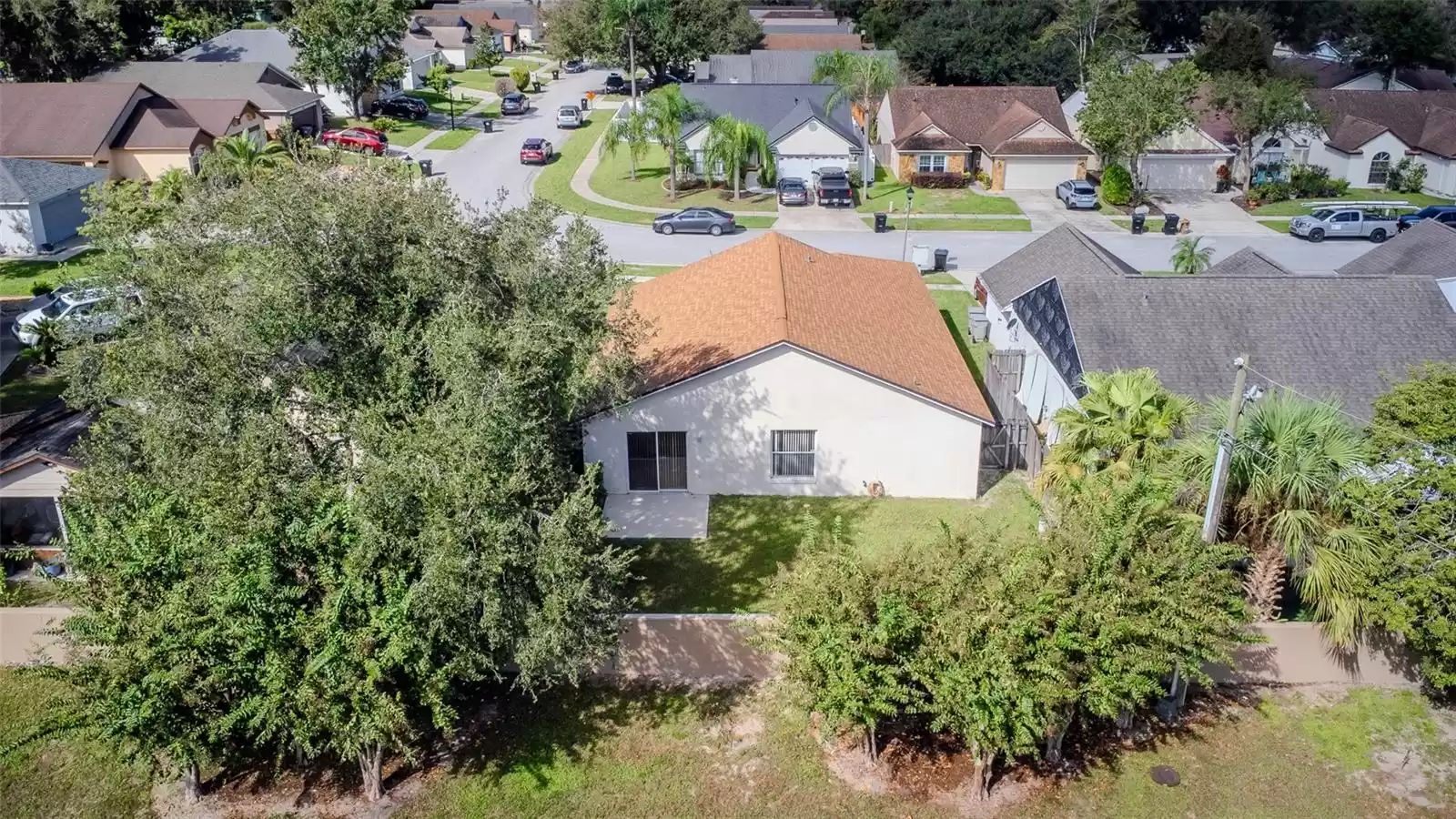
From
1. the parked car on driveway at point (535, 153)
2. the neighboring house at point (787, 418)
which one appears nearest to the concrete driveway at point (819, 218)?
the parked car on driveway at point (535, 153)

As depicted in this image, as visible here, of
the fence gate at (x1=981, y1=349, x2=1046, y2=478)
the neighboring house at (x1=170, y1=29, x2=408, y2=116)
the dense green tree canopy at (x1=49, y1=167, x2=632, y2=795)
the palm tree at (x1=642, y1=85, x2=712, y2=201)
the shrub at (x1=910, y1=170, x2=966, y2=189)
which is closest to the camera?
the dense green tree canopy at (x1=49, y1=167, x2=632, y2=795)

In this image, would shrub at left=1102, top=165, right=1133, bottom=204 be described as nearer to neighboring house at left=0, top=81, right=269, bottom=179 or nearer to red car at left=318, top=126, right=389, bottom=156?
red car at left=318, top=126, right=389, bottom=156

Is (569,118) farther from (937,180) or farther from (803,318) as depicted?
(803,318)

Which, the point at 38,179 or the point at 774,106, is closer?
the point at 38,179

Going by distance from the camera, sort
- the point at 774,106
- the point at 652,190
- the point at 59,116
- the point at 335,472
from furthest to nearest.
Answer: the point at 774,106 < the point at 652,190 < the point at 59,116 < the point at 335,472

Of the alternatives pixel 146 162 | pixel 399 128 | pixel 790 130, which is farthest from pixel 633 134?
pixel 146 162

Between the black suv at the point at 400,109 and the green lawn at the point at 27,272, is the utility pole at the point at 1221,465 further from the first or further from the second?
the black suv at the point at 400,109

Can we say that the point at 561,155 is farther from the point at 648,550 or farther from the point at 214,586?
the point at 214,586

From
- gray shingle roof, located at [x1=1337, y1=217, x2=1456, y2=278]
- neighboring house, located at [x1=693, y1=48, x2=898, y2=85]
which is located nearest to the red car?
neighboring house, located at [x1=693, y1=48, x2=898, y2=85]
